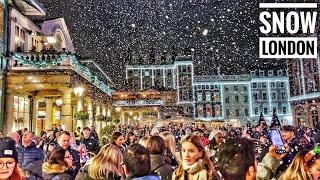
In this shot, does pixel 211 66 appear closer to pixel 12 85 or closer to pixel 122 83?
pixel 122 83

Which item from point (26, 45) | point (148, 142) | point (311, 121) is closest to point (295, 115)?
point (311, 121)

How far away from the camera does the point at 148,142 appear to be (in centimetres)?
419

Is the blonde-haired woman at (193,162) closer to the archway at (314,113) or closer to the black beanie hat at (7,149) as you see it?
the black beanie hat at (7,149)

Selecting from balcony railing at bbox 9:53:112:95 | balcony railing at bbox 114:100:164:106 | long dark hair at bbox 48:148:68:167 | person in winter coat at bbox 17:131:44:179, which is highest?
balcony railing at bbox 9:53:112:95

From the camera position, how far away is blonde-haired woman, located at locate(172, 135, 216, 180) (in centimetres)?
305

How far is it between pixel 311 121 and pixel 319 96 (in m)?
2.62

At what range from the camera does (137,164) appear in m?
3.12

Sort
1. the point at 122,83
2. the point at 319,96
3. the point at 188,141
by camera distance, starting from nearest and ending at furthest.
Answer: the point at 188,141 < the point at 319,96 < the point at 122,83

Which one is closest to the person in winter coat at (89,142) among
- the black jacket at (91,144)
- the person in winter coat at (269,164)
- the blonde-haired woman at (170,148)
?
the black jacket at (91,144)

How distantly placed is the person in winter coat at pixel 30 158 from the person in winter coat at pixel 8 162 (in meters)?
1.56

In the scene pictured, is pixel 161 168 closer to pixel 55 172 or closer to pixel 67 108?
pixel 55 172

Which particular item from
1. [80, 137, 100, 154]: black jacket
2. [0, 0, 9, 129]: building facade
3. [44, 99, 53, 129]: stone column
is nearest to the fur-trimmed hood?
[80, 137, 100, 154]: black jacket

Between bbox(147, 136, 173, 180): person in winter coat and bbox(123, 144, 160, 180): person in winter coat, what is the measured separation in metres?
0.83

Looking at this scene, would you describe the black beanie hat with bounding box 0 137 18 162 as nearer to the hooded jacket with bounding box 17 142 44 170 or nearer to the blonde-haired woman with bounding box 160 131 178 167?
the blonde-haired woman with bounding box 160 131 178 167
